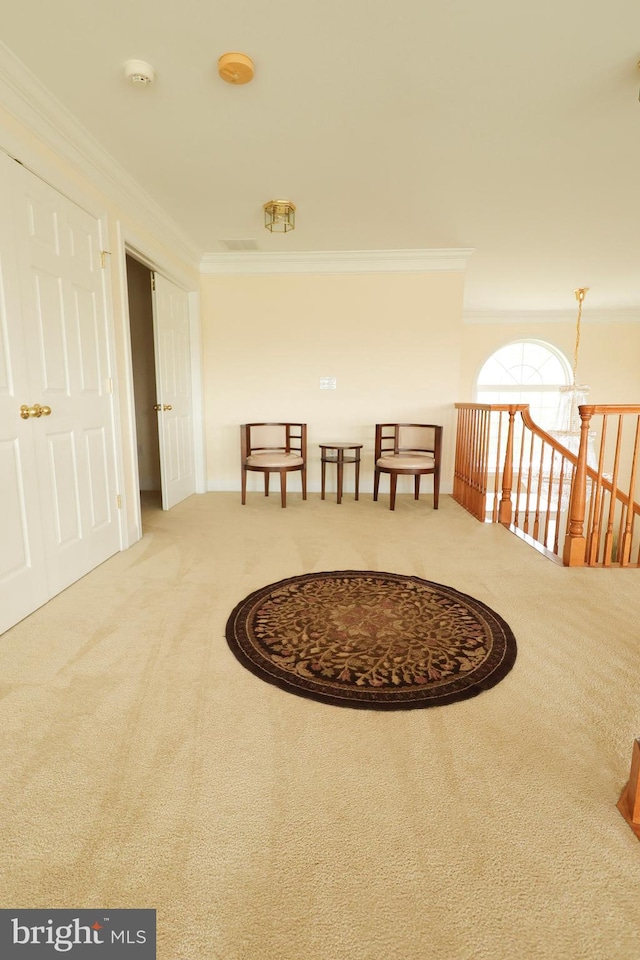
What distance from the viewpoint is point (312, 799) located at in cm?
120

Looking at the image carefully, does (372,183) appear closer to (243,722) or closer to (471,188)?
(471,188)

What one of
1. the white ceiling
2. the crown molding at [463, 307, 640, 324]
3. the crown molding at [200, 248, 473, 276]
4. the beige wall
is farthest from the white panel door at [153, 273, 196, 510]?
the crown molding at [463, 307, 640, 324]

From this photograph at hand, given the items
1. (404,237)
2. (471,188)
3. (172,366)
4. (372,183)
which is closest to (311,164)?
(372,183)

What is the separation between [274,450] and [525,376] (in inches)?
208

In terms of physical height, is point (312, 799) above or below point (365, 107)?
below

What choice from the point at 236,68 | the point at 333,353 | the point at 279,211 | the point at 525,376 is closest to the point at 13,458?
the point at 236,68

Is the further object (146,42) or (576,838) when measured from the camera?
(146,42)

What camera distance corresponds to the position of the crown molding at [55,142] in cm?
208

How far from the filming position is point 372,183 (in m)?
3.24

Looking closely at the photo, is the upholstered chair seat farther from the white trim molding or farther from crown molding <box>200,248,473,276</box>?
the white trim molding

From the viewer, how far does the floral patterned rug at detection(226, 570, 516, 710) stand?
1.67 metres

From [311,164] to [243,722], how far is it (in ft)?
10.4

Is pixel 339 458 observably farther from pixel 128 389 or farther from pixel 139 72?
pixel 139 72

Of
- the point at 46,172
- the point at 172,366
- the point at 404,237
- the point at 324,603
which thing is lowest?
the point at 324,603
